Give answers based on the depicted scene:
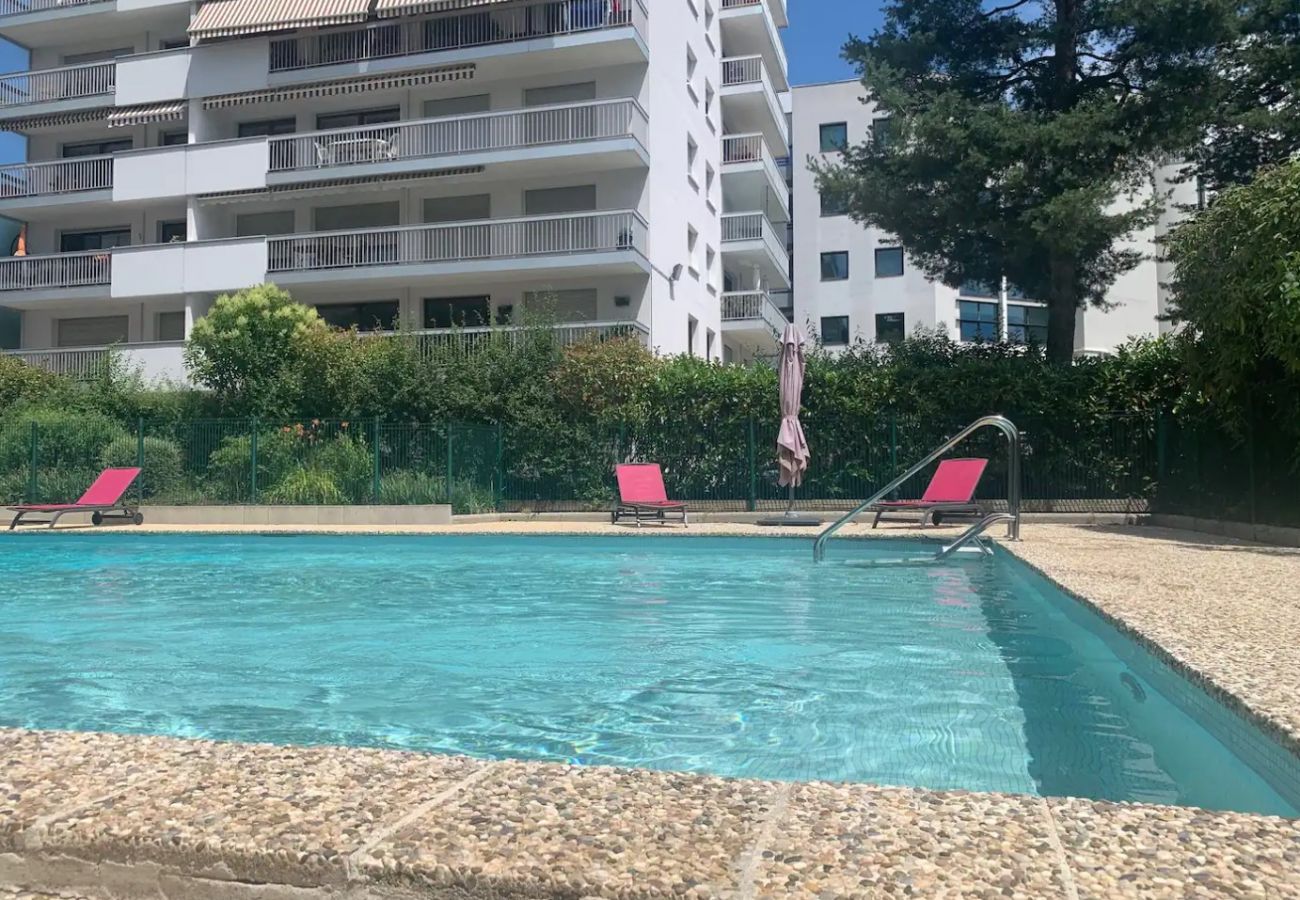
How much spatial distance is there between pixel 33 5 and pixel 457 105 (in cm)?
1323

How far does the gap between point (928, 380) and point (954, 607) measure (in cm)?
984

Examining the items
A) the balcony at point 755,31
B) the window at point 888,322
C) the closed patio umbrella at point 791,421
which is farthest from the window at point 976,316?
the closed patio umbrella at point 791,421

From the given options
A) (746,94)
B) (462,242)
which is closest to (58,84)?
(462,242)

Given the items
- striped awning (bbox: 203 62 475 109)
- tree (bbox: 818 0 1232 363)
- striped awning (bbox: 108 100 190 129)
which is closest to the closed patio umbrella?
tree (bbox: 818 0 1232 363)

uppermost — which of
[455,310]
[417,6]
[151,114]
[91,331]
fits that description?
[417,6]

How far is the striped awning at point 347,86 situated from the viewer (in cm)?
2491

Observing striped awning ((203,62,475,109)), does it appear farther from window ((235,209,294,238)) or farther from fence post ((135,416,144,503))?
fence post ((135,416,144,503))

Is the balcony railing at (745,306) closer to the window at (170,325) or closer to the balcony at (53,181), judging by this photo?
the window at (170,325)

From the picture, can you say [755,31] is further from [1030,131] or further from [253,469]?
[253,469]

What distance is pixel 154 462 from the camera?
18797 mm

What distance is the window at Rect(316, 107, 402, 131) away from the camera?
26922mm

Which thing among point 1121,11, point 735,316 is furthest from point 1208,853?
point 735,316

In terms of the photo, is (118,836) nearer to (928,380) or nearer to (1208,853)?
→ (1208,853)

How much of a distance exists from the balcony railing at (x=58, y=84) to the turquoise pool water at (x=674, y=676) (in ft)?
75.1
